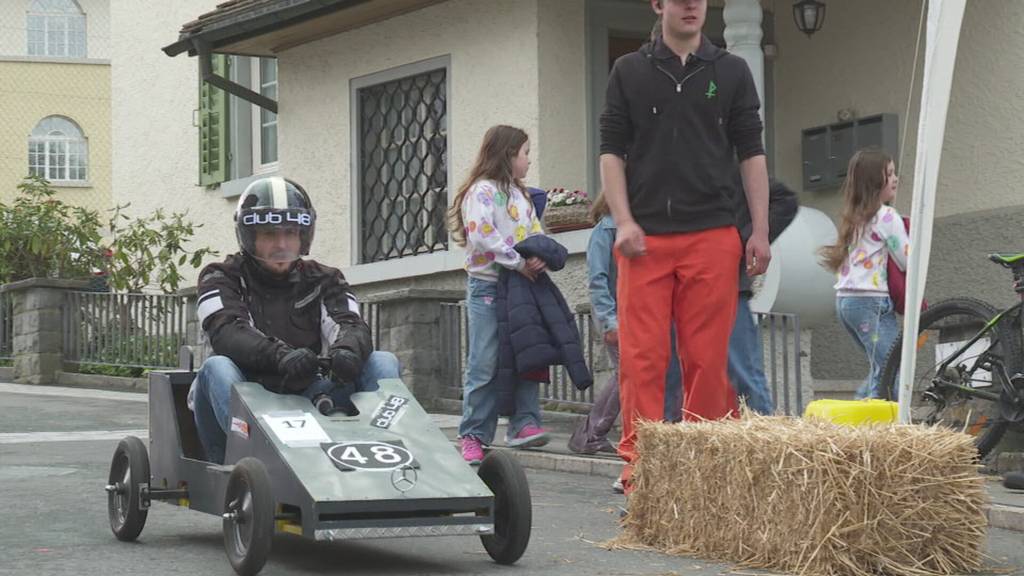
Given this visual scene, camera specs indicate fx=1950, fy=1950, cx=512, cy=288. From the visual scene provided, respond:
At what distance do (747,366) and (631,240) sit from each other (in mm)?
1703

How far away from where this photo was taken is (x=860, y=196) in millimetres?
10289

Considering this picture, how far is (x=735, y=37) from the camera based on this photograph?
523 inches

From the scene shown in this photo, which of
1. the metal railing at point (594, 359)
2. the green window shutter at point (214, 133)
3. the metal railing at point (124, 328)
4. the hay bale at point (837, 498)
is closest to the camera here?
the hay bale at point (837, 498)

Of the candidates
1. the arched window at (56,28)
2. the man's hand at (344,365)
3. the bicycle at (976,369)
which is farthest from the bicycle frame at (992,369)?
the arched window at (56,28)

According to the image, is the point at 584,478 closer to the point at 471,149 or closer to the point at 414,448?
the point at 414,448

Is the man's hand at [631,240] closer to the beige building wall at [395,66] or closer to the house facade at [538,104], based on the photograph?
the house facade at [538,104]

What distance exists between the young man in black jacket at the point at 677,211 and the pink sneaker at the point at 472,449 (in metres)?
2.57

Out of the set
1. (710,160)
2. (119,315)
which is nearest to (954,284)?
(710,160)

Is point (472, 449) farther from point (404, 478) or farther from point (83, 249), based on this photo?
point (83, 249)

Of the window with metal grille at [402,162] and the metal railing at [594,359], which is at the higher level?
the window with metal grille at [402,162]

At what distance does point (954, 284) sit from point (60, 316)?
9.65m

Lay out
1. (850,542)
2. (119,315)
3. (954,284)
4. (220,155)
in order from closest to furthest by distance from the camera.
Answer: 1. (850,542)
2. (954,284)
3. (119,315)
4. (220,155)

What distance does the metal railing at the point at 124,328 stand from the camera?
59.6 feet

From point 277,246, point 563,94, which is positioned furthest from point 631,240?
point 563,94
